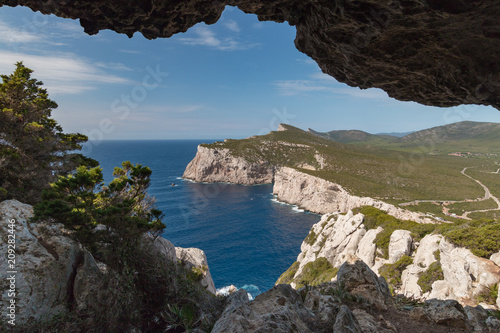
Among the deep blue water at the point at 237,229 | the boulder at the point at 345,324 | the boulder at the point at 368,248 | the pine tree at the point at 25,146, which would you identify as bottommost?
the deep blue water at the point at 237,229

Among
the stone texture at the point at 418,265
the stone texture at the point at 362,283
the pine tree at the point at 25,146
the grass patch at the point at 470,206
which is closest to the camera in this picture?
the stone texture at the point at 362,283

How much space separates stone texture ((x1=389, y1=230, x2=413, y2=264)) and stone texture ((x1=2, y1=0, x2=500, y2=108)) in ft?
57.6

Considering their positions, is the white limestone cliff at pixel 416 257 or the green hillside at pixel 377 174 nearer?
the white limestone cliff at pixel 416 257

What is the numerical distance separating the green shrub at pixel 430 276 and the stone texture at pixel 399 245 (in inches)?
172

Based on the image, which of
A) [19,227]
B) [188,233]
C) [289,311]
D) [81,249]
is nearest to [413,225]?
[289,311]

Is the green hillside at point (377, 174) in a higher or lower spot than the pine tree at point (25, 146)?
lower

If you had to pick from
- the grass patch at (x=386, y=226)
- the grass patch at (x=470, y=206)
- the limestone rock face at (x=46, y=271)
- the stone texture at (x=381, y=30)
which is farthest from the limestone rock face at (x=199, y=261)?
the grass patch at (x=470, y=206)

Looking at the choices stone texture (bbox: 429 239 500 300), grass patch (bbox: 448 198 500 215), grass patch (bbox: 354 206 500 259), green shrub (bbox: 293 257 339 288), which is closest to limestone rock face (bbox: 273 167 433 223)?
grass patch (bbox: 448 198 500 215)

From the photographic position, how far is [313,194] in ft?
266

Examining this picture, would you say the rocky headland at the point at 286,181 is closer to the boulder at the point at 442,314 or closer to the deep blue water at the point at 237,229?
the deep blue water at the point at 237,229

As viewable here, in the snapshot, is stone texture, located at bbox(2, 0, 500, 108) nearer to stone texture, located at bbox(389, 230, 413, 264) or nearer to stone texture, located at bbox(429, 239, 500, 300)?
stone texture, located at bbox(429, 239, 500, 300)

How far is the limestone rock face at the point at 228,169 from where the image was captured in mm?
115500

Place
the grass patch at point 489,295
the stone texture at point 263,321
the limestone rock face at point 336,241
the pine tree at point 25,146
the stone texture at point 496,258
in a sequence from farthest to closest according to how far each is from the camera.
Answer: the limestone rock face at point 336,241
the stone texture at point 496,258
the pine tree at point 25,146
the grass patch at point 489,295
the stone texture at point 263,321

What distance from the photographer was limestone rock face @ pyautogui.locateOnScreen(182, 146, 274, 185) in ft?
379
